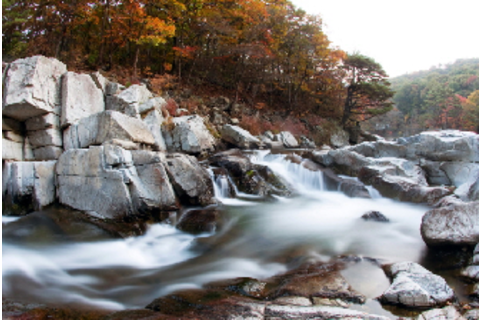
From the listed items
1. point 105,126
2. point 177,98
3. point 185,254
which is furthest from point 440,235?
point 177,98

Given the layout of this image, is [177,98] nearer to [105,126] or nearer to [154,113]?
[154,113]

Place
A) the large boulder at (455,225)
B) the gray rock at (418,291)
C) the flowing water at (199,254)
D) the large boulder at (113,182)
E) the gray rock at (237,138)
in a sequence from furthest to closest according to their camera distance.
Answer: the gray rock at (237,138) → the large boulder at (113,182) → the large boulder at (455,225) → the flowing water at (199,254) → the gray rock at (418,291)

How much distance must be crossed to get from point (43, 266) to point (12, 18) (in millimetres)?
15143

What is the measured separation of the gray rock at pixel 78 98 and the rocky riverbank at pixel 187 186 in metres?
0.04

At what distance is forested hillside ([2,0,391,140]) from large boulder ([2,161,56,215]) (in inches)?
322

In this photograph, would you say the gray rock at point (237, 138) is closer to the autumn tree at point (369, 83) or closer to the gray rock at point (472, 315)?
the gray rock at point (472, 315)

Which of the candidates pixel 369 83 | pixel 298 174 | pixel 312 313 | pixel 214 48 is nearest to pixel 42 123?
pixel 312 313

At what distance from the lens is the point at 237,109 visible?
19266 mm

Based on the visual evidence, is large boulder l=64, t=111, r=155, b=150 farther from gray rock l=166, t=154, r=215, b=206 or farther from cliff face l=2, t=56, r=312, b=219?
gray rock l=166, t=154, r=215, b=206

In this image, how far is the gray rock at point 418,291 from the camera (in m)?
3.70

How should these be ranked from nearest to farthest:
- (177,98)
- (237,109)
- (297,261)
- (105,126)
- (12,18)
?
(297,261) → (105,126) → (12,18) → (177,98) → (237,109)

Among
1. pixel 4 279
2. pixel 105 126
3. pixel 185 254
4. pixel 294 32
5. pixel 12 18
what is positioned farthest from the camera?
pixel 294 32

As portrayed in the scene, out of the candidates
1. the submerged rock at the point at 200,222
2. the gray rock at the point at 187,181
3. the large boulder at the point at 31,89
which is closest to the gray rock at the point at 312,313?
the submerged rock at the point at 200,222

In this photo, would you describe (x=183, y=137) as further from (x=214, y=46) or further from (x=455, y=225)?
(x=214, y=46)
